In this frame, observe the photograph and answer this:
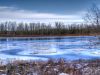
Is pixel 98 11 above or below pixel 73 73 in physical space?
above

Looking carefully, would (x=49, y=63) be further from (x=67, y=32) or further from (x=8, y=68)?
(x=67, y=32)

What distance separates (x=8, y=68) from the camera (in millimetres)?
9953

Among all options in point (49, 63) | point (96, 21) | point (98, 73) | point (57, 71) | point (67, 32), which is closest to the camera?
point (98, 73)

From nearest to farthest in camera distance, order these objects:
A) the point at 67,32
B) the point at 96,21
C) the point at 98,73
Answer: the point at 98,73
the point at 96,21
the point at 67,32

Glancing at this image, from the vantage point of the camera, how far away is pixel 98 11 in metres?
18.9

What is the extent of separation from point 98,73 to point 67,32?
226 feet

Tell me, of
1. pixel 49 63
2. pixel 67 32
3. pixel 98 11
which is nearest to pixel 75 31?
pixel 67 32

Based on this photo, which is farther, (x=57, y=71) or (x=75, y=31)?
(x=75, y=31)

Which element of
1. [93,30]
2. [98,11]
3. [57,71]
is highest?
[98,11]

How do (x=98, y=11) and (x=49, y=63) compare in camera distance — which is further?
(x=98, y=11)

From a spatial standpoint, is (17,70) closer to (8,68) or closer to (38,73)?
(8,68)

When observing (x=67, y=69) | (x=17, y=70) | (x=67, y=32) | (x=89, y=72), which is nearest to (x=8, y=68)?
(x=17, y=70)

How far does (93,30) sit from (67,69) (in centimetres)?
930

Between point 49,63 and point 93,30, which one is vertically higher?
point 93,30
